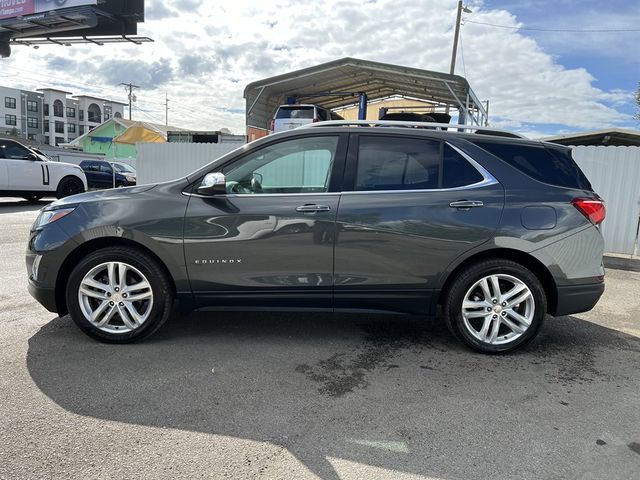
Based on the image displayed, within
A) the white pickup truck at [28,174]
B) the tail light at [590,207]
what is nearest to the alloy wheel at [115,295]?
the tail light at [590,207]

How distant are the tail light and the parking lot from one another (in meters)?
1.15

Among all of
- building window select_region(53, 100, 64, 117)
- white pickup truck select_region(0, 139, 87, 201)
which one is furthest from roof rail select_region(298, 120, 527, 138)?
building window select_region(53, 100, 64, 117)

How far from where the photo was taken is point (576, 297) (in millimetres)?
3910

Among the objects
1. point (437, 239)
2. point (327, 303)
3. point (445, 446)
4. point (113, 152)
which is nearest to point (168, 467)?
point (445, 446)

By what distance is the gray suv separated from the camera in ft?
12.4

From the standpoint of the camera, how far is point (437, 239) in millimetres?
3793

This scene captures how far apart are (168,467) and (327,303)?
1784mm

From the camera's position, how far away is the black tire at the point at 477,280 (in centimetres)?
386

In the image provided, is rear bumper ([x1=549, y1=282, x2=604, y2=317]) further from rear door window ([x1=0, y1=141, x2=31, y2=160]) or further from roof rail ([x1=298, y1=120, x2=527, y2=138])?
rear door window ([x1=0, y1=141, x2=31, y2=160])

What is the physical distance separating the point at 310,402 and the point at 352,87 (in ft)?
56.4

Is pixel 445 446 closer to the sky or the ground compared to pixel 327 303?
closer to the ground

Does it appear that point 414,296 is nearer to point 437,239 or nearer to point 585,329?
point 437,239

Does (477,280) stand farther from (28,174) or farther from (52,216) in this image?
(28,174)

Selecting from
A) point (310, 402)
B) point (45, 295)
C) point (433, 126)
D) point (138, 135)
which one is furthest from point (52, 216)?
point (138, 135)
